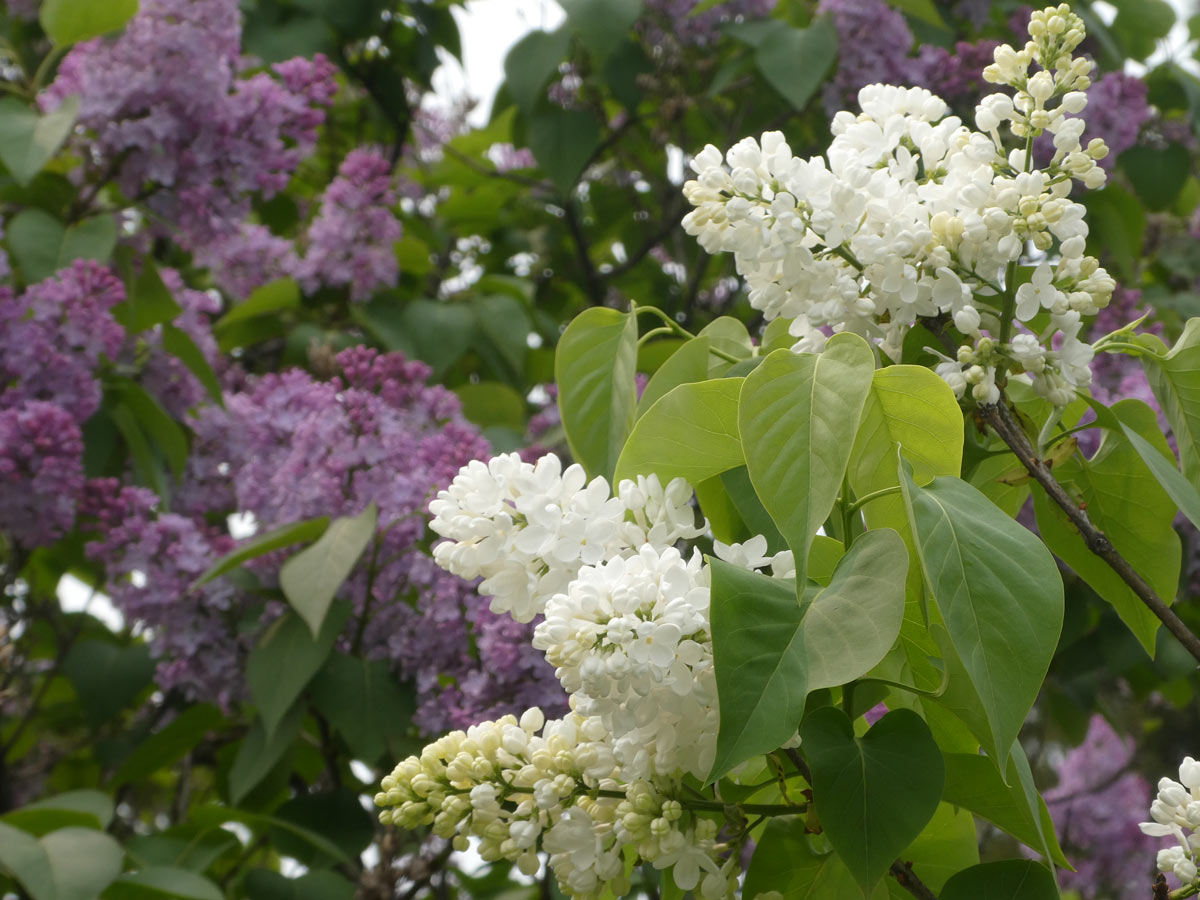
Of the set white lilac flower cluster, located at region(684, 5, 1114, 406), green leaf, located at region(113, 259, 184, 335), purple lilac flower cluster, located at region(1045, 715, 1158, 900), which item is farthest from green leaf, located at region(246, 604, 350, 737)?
purple lilac flower cluster, located at region(1045, 715, 1158, 900)

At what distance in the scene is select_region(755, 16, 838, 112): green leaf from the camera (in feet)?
5.49

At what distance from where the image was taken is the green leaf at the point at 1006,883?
0.57m

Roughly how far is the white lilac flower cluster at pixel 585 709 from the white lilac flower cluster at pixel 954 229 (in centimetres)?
14

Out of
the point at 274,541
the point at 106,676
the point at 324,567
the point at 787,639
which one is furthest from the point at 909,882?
the point at 106,676

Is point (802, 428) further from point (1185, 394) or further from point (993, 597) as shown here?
point (1185, 394)

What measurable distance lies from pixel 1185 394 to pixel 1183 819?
0.23 meters

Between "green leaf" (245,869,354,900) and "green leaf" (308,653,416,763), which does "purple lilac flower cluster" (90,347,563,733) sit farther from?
"green leaf" (245,869,354,900)

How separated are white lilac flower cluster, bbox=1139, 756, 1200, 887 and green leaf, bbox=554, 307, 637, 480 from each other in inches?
13.5

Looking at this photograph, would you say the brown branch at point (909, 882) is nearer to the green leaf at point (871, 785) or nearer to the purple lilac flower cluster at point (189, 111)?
the green leaf at point (871, 785)

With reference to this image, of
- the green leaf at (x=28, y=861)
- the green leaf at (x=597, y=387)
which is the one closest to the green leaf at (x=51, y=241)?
the green leaf at (x=28, y=861)

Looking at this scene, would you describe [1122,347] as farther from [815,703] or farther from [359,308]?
[359,308]

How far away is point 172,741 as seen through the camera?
5.06 ft

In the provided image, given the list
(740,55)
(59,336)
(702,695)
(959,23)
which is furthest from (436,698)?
(959,23)

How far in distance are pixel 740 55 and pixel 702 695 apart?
5.17 ft
